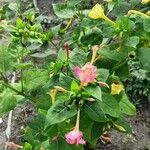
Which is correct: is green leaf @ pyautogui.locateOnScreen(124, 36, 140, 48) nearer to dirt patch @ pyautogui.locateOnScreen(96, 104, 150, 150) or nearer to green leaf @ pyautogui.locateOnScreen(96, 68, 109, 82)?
green leaf @ pyautogui.locateOnScreen(96, 68, 109, 82)

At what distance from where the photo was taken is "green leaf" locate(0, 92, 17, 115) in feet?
5.30

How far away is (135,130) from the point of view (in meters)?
2.30

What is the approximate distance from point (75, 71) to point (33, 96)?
596 millimetres

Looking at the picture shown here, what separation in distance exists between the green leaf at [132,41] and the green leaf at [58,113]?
31 centimetres

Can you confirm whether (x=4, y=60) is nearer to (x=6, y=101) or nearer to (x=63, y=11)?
(x=6, y=101)

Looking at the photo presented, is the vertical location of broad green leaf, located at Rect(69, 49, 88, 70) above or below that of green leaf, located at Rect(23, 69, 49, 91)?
above

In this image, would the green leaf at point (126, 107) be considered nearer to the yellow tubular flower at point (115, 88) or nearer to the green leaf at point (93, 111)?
the yellow tubular flower at point (115, 88)

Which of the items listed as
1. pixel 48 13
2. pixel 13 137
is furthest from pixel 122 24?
pixel 48 13

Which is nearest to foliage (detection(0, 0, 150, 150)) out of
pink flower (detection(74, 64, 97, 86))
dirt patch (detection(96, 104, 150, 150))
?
pink flower (detection(74, 64, 97, 86))

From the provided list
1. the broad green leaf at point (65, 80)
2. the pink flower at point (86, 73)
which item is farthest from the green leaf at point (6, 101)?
the pink flower at point (86, 73)

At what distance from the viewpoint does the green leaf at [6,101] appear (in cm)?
161

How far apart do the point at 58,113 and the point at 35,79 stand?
297mm

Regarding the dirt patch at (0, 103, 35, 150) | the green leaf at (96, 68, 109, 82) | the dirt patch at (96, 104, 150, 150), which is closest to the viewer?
the green leaf at (96, 68, 109, 82)

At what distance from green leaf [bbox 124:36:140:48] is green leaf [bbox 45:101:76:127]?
1.02ft
